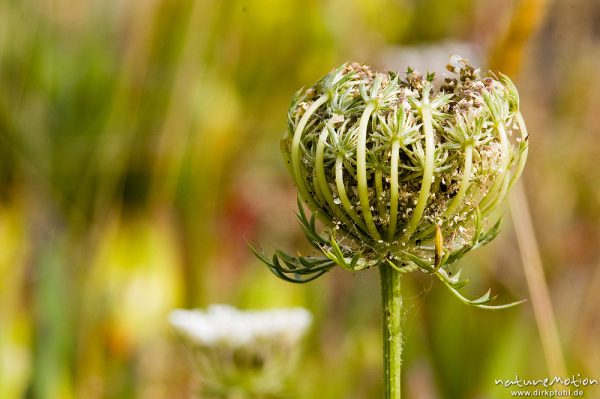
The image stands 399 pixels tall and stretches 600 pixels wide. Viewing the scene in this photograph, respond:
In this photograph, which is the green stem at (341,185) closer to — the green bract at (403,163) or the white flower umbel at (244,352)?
the green bract at (403,163)

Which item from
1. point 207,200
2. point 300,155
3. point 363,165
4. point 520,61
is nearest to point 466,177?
point 363,165

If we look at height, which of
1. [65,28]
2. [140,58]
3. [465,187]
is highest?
Answer: [65,28]

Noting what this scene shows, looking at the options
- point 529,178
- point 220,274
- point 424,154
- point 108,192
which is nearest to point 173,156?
point 108,192

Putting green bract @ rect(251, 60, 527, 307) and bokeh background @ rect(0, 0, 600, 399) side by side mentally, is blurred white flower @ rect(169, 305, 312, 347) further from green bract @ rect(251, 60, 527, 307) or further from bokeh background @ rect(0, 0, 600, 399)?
green bract @ rect(251, 60, 527, 307)

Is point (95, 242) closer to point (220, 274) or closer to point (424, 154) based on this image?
point (220, 274)

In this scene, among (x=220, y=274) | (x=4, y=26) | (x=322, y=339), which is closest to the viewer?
(x=322, y=339)

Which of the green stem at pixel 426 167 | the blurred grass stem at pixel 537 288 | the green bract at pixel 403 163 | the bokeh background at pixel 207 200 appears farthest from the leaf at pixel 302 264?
the bokeh background at pixel 207 200

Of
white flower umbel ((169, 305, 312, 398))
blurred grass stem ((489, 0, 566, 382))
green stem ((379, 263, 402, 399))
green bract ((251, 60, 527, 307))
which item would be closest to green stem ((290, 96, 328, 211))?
green bract ((251, 60, 527, 307))
